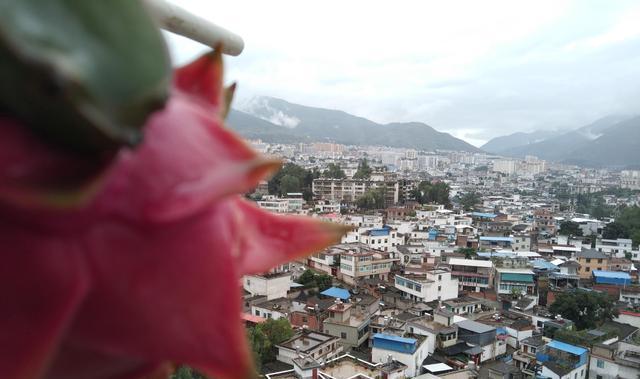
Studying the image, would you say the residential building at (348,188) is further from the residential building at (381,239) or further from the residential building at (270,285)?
the residential building at (270,285)

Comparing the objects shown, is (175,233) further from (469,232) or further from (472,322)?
(469,232)

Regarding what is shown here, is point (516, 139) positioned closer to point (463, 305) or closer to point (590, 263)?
point (590, 263)

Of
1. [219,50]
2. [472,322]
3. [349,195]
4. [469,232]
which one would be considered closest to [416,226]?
[469,232]

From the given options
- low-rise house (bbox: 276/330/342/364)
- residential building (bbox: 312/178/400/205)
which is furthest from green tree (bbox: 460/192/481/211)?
low-rise house (bbox: 276/330/342/364)

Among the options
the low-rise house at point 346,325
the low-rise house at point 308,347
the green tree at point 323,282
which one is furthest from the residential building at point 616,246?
the low-rise house at point 308,347

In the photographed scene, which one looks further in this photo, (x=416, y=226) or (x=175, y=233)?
(x=416, y=226)

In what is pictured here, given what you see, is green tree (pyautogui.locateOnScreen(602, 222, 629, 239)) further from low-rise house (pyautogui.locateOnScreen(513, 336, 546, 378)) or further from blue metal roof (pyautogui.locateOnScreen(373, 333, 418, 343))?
blue metal roof (pyautogui.locateOnScreen(373, 333, 418, 343))
